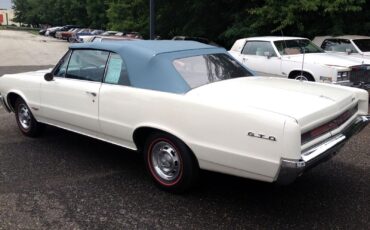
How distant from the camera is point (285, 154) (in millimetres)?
3367

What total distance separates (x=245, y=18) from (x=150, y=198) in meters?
16.2

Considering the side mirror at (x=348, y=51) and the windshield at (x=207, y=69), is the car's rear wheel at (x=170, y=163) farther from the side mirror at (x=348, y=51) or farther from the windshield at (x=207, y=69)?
the side mirror at (x=348, y=51)

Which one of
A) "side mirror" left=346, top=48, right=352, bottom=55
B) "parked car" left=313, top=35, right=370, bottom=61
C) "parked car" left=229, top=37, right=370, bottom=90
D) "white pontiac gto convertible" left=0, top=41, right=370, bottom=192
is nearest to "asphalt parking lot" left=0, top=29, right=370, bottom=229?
"white pontiac gto convertible" left=0, top=41, right=370, bottom=192

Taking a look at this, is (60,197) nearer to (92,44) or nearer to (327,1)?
(92,44)

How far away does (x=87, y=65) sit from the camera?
5160 mm

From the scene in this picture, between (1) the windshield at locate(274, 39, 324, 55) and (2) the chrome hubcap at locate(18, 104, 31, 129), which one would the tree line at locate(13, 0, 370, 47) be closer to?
(1) the windshield at locate(274, 39, 324, 55)

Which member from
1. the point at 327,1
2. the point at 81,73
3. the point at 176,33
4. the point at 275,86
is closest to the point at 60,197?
the point at 81,73

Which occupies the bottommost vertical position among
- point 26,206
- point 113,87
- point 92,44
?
point 26,206

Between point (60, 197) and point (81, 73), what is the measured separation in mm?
1591

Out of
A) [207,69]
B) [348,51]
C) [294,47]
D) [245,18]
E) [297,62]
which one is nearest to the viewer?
[207,69]

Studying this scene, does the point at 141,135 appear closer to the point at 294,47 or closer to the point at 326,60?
the point at 326,60

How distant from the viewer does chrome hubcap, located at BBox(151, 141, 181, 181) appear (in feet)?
13.9

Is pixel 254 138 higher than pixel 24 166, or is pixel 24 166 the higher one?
pixel 254 138

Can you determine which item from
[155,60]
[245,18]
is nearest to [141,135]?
[155,60]
